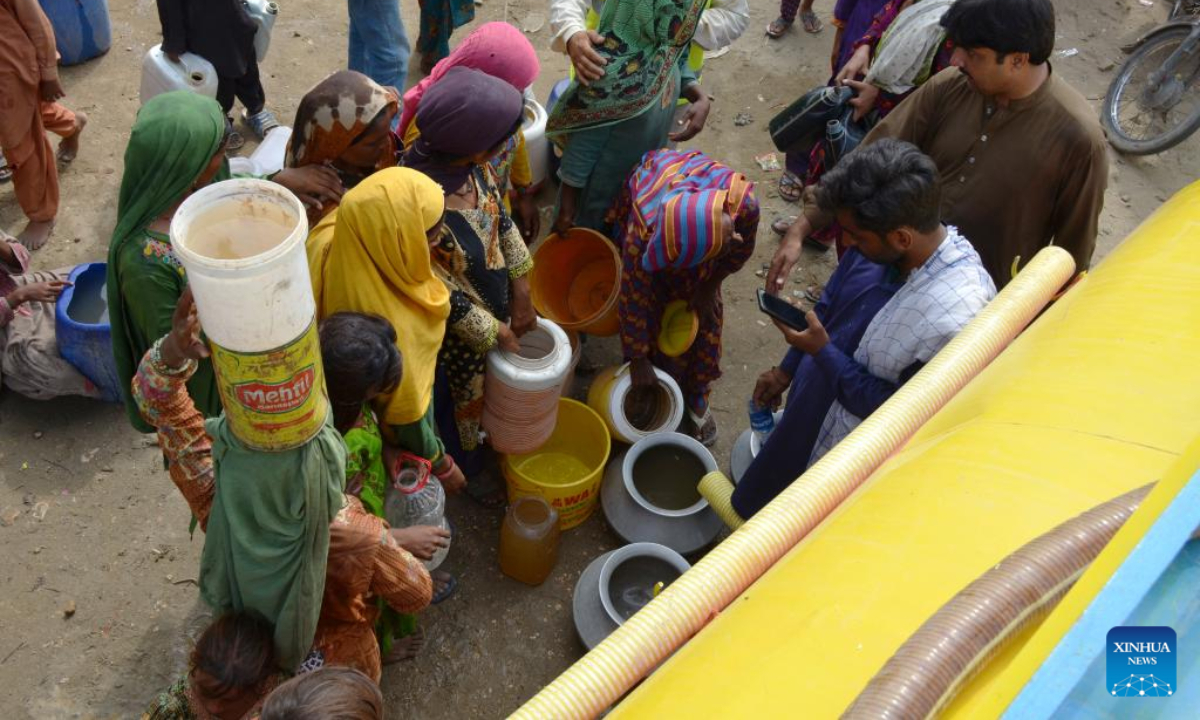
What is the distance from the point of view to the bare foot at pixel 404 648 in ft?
10.9

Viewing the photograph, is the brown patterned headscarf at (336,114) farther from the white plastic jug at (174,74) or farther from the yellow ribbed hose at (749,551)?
the yellow ribbed hose at (749,551)

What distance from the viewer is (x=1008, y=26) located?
2.95 m

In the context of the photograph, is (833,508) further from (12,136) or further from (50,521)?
(12,136)

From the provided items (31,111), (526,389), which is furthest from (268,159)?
(526,389)

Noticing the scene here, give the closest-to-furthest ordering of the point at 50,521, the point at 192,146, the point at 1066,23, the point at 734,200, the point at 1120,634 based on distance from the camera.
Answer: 1. the point at 1120,634
2. the point at 192,146
3. the point at 734,200
4. the point at 50,521
5. the point at 1066,23

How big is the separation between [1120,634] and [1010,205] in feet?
9.07

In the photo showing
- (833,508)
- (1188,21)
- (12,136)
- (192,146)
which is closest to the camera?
(833,508)

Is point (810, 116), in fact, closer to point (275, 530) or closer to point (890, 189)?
point (890, 189)

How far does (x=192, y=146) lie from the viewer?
2438mm

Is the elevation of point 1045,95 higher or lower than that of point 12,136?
higher

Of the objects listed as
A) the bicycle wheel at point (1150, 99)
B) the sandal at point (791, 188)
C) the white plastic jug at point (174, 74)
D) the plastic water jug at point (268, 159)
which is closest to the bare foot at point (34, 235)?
the white plastic jug at point (174, 74)

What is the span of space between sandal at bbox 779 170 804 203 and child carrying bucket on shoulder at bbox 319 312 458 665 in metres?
3.77

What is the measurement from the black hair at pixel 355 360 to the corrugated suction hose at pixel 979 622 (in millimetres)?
1682

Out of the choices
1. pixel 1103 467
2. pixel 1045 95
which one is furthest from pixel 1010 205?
pixel 1103 467
